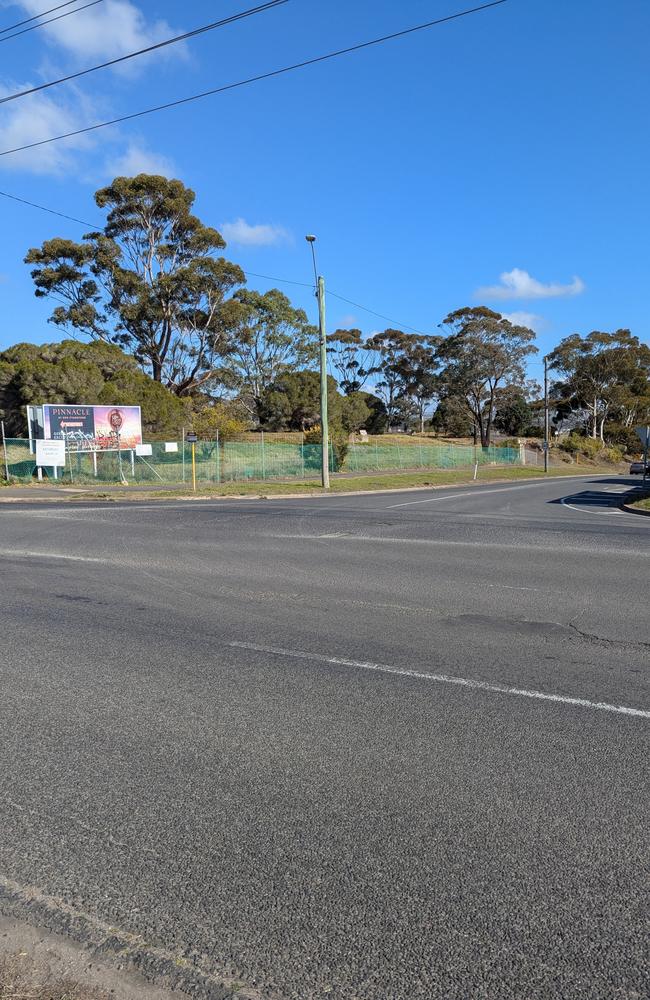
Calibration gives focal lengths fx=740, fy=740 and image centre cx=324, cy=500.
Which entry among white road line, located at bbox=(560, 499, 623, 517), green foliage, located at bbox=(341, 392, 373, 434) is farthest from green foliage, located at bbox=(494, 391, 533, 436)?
white road line, located at bbox=(560, 499, 623, 517)

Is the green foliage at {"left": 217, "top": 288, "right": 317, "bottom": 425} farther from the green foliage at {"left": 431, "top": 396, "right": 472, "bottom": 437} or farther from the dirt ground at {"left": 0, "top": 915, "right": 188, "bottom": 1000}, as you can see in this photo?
the dirt ground at {"left": 0, "top": 915, "right": 188, "bottom": 1000}

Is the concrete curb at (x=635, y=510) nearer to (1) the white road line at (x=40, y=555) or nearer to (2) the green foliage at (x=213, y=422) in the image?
(1) the white road line at (x=40, y=555)

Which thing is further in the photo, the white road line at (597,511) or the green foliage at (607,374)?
the green foliage at (607,374)

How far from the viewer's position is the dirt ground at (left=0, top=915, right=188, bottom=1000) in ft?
7.89

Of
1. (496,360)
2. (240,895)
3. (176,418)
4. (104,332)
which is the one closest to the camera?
(240,895)

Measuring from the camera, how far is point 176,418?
47.1 meters

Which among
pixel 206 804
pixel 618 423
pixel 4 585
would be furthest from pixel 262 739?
pixel 618 423

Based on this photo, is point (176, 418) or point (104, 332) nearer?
point (176, 418)

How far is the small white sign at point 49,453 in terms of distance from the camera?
32.2m

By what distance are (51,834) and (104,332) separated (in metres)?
56.7

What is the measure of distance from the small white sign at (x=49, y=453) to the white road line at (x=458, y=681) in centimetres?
2835

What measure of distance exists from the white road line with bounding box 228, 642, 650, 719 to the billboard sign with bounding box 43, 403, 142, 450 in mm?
31808

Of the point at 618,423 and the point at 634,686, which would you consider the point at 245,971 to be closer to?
the point at 634,686

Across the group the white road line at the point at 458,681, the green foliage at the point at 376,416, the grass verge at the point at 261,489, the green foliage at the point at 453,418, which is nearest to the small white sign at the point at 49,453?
the grass verge at the point at 261,489
